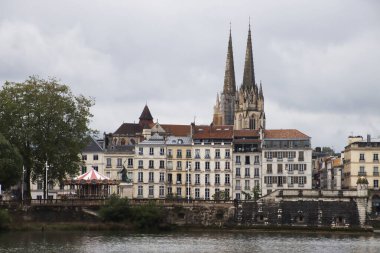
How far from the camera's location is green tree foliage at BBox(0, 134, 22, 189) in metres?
101

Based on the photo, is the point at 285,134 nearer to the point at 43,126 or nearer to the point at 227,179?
the point at 227,179

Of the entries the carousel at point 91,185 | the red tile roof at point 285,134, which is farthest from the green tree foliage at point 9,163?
the red tile roof at point 285,134

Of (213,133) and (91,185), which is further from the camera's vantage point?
(213,133)

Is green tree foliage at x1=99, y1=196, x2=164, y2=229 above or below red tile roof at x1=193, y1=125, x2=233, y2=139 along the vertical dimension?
below

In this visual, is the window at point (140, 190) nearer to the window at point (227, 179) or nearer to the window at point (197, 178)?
the window at point (197, 178)

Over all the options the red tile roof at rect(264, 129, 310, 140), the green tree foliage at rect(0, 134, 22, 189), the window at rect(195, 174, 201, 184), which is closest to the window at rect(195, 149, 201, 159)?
the window at rect(195, 174, 201, 184)

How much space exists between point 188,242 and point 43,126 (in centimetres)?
3510

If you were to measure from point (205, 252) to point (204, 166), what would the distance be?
74.3 m

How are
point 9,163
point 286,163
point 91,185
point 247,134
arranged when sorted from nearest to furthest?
point 9,163, point 91,185, point 286,163, point 247,134

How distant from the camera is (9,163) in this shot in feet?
332

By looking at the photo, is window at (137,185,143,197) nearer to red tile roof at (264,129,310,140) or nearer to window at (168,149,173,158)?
window at (168,149,173,158)

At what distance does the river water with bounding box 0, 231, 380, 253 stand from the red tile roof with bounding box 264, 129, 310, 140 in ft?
162

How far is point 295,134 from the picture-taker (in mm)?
151375

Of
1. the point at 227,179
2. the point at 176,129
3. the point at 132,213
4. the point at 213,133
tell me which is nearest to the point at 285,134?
Result: the point at 227,179
